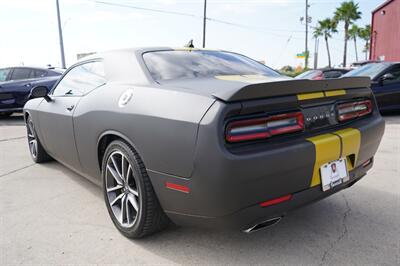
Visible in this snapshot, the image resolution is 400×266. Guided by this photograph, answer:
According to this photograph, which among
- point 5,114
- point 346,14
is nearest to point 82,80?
point 5,114

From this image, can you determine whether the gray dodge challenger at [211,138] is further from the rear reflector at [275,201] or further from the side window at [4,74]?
the side window at [4,74]

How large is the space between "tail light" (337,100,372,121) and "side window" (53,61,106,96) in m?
1.76

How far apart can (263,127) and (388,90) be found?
668 cm

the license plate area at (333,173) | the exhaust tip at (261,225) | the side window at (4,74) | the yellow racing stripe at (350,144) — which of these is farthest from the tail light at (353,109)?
the side window at (4,74)

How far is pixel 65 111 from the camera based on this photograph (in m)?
3.11

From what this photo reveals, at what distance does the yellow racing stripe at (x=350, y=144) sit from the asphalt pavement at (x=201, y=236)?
51 cm

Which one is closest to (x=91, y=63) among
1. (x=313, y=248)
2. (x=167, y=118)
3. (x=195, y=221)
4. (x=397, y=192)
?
(x=167, y=118)

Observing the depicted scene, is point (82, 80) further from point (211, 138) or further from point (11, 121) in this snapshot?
point (11, 121)

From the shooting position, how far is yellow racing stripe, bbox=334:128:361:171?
216 centimetres

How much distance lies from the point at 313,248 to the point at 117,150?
1421 mm

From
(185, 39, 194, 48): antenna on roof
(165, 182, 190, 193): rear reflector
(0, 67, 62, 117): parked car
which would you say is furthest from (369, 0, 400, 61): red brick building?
(165, 182, 190, 193): rear reflector

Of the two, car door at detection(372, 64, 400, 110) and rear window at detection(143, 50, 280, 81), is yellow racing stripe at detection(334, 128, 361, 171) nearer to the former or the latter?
rear window at detection(143, 50, 280, 81)

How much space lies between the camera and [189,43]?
3.41 m

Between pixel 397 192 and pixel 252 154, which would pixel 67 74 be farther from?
pixel 397 192
